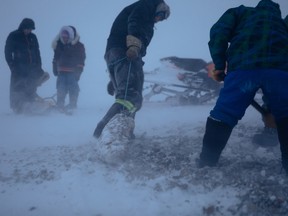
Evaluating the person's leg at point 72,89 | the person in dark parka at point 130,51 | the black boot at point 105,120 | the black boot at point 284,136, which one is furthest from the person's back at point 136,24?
the person's leg at point 72,89

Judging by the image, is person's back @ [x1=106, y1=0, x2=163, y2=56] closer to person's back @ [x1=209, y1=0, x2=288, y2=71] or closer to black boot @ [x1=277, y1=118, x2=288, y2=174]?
person's back @ [x1=209, y1=0, x2=288, y2=71]

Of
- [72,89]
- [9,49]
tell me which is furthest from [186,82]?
[9,49]

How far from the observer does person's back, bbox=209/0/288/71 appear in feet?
7.36

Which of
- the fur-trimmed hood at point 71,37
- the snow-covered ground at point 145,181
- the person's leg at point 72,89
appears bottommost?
the person's leg at point 72,89

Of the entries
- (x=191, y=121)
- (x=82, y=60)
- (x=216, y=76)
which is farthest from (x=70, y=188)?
(x=82, y=60)

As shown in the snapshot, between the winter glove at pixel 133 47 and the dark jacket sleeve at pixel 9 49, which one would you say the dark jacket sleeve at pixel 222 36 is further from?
the dark jacket sleeve at pixel 9 49

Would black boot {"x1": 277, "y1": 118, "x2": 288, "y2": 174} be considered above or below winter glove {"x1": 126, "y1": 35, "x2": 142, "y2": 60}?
below

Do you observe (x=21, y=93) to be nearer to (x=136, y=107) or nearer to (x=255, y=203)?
(x=136, y=107)

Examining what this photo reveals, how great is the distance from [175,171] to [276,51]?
1.21m

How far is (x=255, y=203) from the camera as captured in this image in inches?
77.5

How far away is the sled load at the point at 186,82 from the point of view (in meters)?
7.32

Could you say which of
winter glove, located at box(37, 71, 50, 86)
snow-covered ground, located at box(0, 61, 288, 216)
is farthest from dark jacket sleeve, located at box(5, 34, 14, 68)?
snow-covered ground, located at box(0, 61, 288, 216)

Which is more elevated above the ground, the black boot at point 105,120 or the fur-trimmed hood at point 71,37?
the fur-trimmed hood at point 71,37

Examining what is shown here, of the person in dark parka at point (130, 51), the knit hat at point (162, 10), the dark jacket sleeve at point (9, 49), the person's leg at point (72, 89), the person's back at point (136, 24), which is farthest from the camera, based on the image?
the person's leg at point (72, 89)
